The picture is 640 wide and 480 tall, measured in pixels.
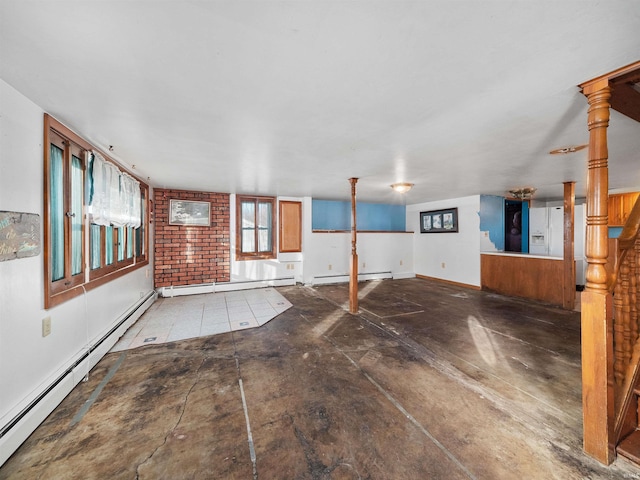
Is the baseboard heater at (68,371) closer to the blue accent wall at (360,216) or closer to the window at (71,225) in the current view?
the window at (71,225)

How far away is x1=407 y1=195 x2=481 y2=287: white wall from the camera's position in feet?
19.4

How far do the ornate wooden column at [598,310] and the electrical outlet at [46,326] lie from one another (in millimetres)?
3529

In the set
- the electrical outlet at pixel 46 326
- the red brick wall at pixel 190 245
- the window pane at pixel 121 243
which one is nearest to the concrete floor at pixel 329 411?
the electrical outlet at pixel 46 326

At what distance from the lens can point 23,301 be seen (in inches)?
64.7

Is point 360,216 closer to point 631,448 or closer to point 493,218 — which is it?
point 493,218

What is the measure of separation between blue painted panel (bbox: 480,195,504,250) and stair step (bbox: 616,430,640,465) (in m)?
4.90

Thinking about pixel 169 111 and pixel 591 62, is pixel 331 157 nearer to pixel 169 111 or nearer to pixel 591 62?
pixel 169 111

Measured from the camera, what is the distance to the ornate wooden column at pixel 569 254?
4.25m

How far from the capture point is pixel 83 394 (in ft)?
6.62

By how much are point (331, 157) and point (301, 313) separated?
97.9 inches

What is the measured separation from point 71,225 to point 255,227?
Answer: 3838 mm

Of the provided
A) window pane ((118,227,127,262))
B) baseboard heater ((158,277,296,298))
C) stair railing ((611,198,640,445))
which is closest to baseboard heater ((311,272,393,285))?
baseboard heater ((158,277,296,298))

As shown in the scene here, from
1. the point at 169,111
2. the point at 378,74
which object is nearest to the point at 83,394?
the point at 169,111

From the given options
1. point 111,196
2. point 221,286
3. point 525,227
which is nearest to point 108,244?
point 111,196
